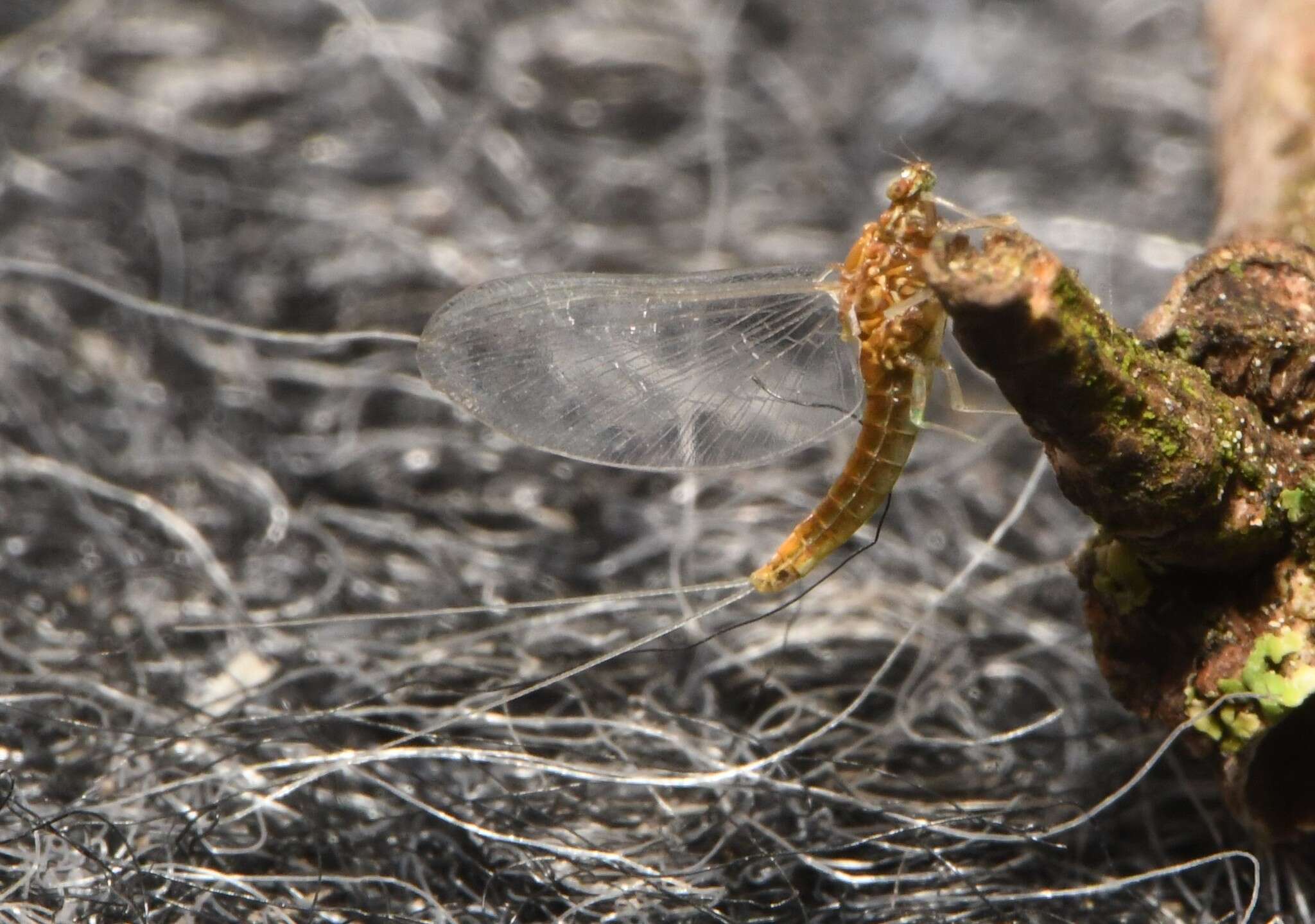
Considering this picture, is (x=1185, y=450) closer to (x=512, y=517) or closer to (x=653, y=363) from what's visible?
(x=653, y=363)

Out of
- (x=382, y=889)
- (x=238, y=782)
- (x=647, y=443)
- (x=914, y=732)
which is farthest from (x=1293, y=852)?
(x=238, y=782)

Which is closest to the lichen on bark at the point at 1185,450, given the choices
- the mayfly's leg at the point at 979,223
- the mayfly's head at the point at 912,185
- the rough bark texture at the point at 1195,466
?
the rough bark texture at the point at 1195,466

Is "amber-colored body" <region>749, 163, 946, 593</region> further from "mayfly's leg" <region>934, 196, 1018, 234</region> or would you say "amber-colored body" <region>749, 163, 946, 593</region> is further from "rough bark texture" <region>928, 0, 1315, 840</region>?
"rough bark texture" <region>928, 0, 1315, 840</region>

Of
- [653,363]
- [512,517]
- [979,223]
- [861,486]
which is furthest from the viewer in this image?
[512,517]

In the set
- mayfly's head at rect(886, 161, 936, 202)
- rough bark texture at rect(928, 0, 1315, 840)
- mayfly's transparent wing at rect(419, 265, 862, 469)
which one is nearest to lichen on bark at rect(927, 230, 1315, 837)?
rough bark texture at rect(928, 0, 1315, 840)

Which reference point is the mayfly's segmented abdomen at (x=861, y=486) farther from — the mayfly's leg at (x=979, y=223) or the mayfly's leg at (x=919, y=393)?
the mayfly's leg at (x=979, y=223)

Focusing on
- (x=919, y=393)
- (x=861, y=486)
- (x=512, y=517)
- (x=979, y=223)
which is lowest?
(x=512, y=517)

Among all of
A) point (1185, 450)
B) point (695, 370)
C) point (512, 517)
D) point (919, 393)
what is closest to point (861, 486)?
point (919, 393)

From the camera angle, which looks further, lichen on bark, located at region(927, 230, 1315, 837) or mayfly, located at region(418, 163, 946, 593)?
mayfly, located at region(418, 163, 946, 593)
